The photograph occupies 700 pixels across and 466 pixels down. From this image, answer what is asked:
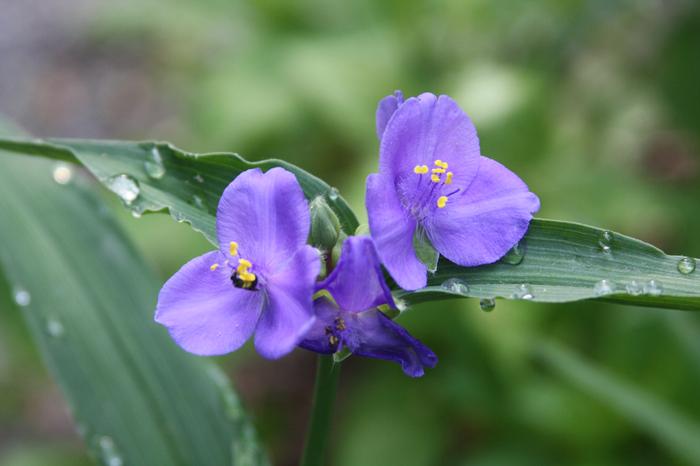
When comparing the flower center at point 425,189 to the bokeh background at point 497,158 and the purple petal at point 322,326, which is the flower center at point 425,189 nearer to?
the purple petal at point 322,326

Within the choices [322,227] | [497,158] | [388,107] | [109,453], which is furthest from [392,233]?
[497,158]

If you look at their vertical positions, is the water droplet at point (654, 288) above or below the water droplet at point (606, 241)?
below

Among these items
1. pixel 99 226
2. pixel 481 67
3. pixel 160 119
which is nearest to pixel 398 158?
pixel 99 226

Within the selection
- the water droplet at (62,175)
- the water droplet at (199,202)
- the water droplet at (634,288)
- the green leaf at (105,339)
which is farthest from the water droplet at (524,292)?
the water droplet at (62,175)

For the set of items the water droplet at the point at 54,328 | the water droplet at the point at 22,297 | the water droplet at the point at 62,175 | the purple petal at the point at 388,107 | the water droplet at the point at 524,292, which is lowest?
the water droplet at the point at 524,292

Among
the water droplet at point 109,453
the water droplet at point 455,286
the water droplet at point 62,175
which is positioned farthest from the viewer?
the water droplet at point 62,175

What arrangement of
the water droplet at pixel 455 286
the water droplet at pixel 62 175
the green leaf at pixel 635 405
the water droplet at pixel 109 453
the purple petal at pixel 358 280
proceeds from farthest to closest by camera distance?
the green leaf at pixel 635 405, the water droplet at pixel 62 175, the water droplet at pixel 109 453, the water droplet at pixel 455 286, the purple petal at pixel 358 280

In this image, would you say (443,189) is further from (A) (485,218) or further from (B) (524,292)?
(B) (524,292)
